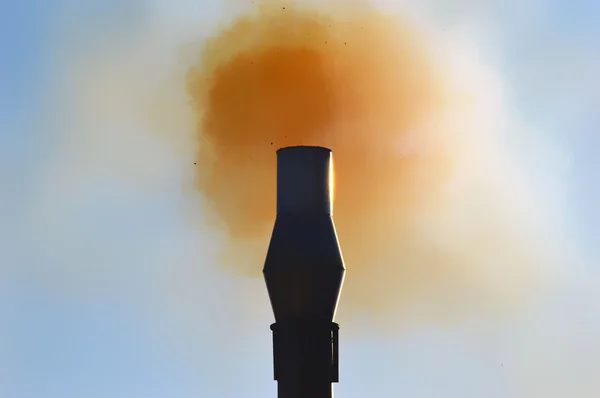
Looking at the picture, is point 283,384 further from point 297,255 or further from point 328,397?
point 297,255

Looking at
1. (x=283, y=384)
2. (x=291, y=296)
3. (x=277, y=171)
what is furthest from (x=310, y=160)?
(x=283, y=384)

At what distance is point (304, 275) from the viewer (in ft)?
72.1

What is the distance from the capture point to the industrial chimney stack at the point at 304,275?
21.6m

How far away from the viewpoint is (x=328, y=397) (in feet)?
70.7

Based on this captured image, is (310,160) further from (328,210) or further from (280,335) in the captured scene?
(280,335)

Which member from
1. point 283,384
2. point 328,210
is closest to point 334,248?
point 328,210

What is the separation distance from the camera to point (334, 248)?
73.4 ft

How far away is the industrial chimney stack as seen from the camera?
2161 cm

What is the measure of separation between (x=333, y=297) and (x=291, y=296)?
0.72 meters

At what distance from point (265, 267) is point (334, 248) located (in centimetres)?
Answer: 118

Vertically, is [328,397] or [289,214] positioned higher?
[289,214]

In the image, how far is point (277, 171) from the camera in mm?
22734

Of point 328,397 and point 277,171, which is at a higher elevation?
point 277,171

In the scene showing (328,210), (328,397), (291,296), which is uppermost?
(328,210)
